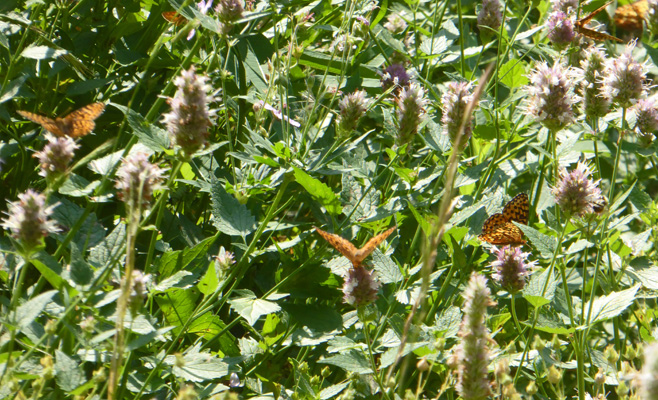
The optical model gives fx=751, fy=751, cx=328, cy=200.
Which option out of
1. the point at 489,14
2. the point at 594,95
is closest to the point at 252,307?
the point at 594,95

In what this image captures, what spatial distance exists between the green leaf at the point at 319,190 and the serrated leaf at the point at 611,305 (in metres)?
0.56

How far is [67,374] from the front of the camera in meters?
1.14

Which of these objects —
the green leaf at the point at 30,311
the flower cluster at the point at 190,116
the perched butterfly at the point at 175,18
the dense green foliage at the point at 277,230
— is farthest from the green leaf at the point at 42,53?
the green leaf at the point at 30,311

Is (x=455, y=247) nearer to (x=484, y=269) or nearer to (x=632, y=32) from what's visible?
(x=484, y=269)

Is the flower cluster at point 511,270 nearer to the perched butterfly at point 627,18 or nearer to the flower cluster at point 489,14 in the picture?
the flower cluster at point 489,14

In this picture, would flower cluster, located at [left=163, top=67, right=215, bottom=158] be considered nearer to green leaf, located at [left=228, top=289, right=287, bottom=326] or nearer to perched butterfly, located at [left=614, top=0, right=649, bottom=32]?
green leaf, located at [left=228, top=289, right=287, bottom=326]

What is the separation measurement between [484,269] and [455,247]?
0.24 meters

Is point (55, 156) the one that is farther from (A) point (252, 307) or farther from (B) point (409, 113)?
(B) point (409, 113)

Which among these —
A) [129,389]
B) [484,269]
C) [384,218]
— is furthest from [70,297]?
[484,269]

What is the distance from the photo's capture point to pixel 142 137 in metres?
1.38

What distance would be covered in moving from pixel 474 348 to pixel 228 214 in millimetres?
648

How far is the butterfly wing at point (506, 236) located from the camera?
1.61 m

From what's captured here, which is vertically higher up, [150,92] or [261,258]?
[150,92]

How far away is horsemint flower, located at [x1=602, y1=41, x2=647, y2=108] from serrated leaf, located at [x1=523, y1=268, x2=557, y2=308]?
0.41m
